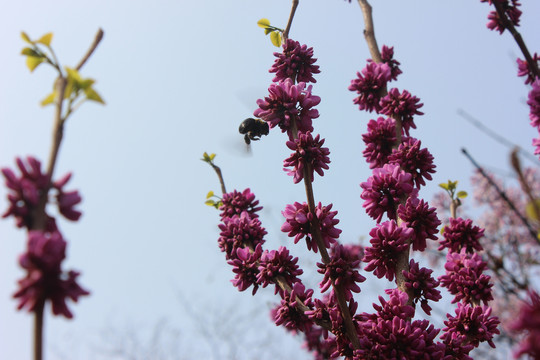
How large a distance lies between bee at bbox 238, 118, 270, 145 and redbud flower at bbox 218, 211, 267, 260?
73 centimetres

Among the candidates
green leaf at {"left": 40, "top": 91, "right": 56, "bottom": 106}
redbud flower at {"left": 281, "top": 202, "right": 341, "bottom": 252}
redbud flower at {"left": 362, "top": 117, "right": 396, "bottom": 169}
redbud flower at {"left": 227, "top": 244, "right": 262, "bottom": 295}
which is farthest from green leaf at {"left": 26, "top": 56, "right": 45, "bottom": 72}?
redbud flower at {"left": 362, "top": 117, "right": 396, "bottom": 169}

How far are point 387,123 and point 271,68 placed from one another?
926 millimetres

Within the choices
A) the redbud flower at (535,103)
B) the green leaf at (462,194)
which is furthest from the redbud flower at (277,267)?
the redbud flower at (535,103)

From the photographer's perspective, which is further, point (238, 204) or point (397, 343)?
point (238, 204)

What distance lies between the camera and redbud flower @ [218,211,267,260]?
3000mm

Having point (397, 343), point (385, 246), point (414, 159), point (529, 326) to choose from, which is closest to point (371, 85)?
point (414, 159)

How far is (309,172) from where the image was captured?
254cm

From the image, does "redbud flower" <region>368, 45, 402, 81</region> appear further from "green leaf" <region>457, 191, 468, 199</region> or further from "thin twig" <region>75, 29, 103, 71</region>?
"thin twig" <region>75, 29, 103, 71</region>

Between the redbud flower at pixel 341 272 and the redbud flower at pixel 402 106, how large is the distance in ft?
4.44

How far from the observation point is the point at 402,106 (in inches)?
132

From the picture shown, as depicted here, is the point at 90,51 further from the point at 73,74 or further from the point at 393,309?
the point at 393,309

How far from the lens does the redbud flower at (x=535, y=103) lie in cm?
351

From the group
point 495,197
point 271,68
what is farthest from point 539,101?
point 495,197

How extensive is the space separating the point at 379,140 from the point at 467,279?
1107 millimetres
